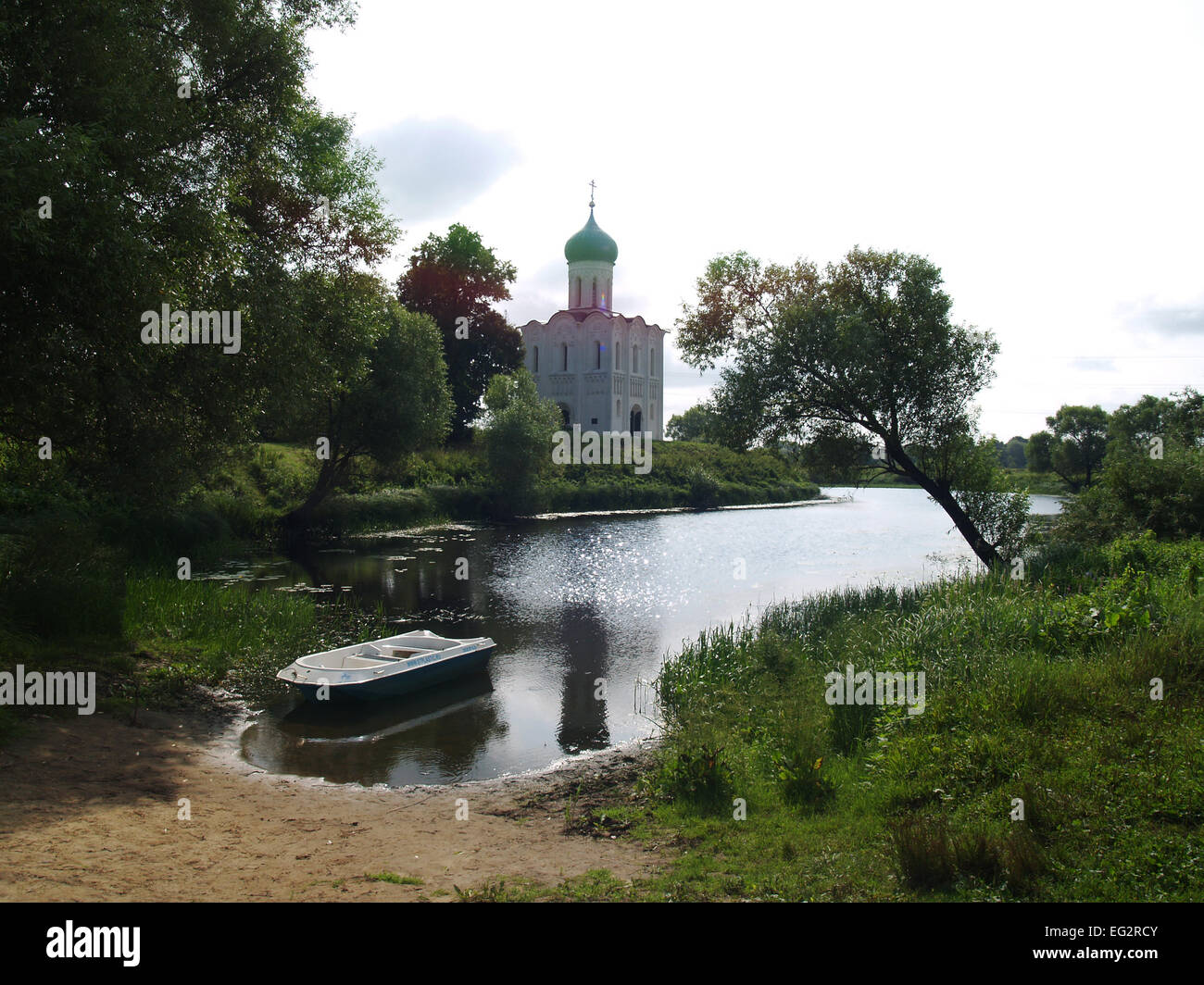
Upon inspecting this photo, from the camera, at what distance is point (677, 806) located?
313 inches

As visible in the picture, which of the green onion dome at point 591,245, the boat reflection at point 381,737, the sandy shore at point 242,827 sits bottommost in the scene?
the boat reflection at point 381,737

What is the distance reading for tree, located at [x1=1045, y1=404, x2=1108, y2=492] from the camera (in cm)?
6750

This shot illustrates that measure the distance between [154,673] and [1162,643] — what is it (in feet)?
42.4

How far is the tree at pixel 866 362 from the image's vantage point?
2012 centimetres

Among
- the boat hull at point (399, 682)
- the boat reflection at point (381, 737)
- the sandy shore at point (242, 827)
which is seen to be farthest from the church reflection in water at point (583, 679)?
the boat hull at point (399, 682)

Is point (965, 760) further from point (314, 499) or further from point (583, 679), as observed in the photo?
point (314, 499)

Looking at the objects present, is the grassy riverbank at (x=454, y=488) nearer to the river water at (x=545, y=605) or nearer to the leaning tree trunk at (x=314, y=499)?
the leaning tree trunk at (x=314, y=499)

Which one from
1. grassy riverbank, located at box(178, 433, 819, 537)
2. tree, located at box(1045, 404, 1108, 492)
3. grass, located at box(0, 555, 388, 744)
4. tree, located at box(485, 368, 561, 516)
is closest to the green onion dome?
grassy riverbank, located at box(178, 433, 819, 537)

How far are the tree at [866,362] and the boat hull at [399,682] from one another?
34.5 feet

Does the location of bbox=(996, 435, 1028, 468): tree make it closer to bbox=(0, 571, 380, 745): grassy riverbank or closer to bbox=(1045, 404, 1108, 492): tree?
bbox=(1045, 404, 1108, 492): tree

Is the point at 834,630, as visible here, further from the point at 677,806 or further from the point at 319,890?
the point at 319,890

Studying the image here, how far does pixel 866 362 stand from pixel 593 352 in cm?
5359
